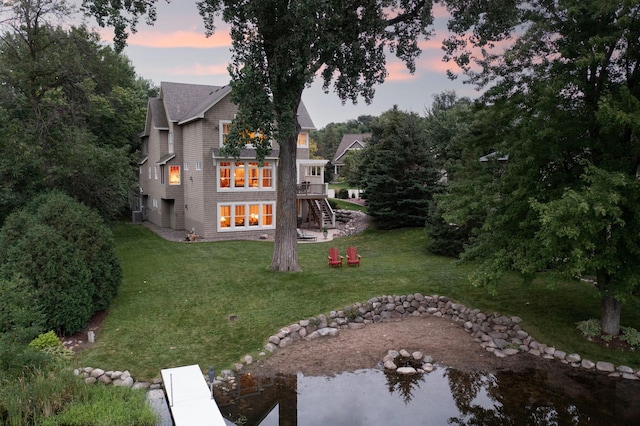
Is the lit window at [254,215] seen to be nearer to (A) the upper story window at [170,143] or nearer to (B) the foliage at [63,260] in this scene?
(A) the upper story window at [170,143]

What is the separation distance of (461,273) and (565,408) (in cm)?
854

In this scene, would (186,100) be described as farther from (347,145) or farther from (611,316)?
(347,145)

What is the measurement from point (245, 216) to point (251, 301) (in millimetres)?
12589

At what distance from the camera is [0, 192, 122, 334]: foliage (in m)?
11.4

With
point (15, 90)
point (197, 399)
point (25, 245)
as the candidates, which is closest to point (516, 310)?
point (197, 399)

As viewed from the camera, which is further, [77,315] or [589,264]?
[77,315]

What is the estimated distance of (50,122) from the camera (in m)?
17.7

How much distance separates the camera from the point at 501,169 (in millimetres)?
12719

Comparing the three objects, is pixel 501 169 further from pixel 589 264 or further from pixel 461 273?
pixel 461 273

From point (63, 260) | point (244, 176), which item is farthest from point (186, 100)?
point (63, 260)

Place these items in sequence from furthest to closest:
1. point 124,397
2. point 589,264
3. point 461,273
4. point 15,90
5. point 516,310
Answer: point 15,90 < point 461,273 < point 516,310 < point 589,264 < point 124,397

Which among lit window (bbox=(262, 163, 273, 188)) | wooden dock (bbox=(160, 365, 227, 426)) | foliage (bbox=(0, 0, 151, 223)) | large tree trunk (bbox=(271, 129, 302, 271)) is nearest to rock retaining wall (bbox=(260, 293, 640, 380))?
wooden dock (bbox=(160, 365, 227, 426))

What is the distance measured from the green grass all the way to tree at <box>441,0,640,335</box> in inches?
68.0

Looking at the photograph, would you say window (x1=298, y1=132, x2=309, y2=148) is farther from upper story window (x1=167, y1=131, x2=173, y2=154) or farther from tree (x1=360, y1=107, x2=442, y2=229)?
upper story window (x1=167, y1=131, x2=173, y2=154)
